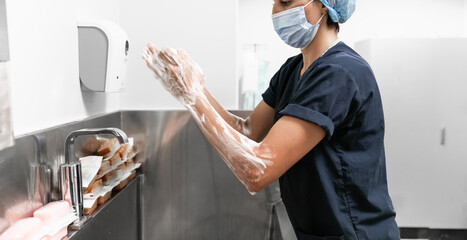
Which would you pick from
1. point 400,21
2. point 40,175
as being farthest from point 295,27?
point 400,21

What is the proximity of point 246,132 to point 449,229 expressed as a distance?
206 cm

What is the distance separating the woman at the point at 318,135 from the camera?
0.89 m

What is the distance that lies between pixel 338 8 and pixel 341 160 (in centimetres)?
38

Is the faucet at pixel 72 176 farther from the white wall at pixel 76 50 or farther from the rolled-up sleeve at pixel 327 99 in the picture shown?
the rolled-up sleeve at pixel 327 99

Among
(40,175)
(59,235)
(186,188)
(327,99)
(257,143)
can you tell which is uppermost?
(327,99)

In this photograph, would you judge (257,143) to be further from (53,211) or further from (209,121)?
(53,211)

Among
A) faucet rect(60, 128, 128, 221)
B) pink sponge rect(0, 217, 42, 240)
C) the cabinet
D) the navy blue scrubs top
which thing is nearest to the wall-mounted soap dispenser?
faucet rect(60, 128, 128, 221)

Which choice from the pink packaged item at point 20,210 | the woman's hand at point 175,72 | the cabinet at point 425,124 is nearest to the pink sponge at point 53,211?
the pink packaged item at point 20,210

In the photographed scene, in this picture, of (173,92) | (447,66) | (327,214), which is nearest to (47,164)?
(173,92)

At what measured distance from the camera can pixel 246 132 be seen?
4.33ft

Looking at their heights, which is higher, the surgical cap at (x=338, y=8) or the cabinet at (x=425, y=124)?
the surgical cap at (x=338, y=8)

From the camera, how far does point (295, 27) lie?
103cm

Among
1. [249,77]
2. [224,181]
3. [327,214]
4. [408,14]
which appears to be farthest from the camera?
[408,14]

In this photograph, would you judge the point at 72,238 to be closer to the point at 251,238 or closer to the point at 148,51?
the point at 148,51
